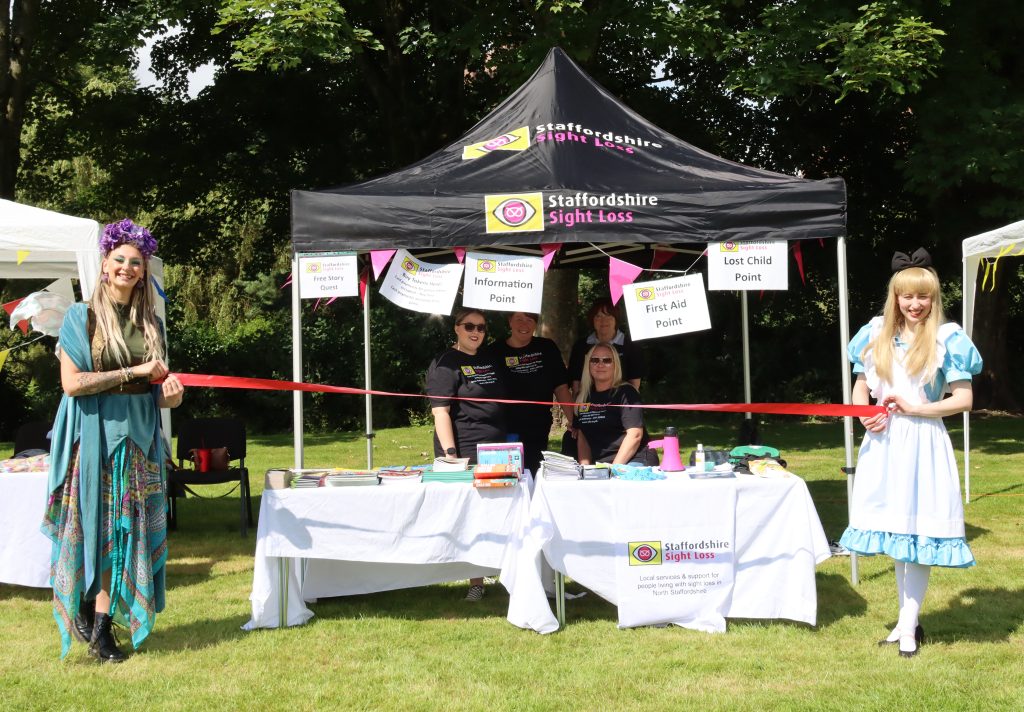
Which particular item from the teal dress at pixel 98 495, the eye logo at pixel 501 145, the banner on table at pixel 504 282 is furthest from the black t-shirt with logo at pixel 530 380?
the teal dress at pixel 98 495

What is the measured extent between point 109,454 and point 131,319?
0.53 m

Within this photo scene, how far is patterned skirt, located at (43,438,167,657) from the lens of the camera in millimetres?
3854

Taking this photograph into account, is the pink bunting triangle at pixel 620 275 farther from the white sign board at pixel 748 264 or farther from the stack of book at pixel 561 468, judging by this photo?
the stack of book at pixel 561 468

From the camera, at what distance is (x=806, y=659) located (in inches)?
156

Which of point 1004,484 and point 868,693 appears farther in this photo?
point 1004,484

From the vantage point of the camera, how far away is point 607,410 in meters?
5.09

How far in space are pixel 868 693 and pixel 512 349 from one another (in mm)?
2602

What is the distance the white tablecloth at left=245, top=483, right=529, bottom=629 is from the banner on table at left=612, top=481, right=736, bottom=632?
477 millimetres

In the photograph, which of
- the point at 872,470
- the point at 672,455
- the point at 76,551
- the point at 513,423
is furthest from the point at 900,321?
the point at 76,551

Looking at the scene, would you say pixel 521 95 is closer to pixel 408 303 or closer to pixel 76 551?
pixel 408 303

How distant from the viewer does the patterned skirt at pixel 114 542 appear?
385 cm

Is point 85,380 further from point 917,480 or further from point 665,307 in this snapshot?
point 917,480

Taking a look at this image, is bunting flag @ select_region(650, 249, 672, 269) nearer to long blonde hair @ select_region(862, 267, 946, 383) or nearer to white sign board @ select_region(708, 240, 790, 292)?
white sign board @ select_region(708, 240, 790, 292)

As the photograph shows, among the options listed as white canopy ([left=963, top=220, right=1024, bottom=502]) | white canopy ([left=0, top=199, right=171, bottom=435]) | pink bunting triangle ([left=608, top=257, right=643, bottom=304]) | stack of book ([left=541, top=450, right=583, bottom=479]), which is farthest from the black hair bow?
white canopy ([left=0, top=199, right=171, bottom=435])
